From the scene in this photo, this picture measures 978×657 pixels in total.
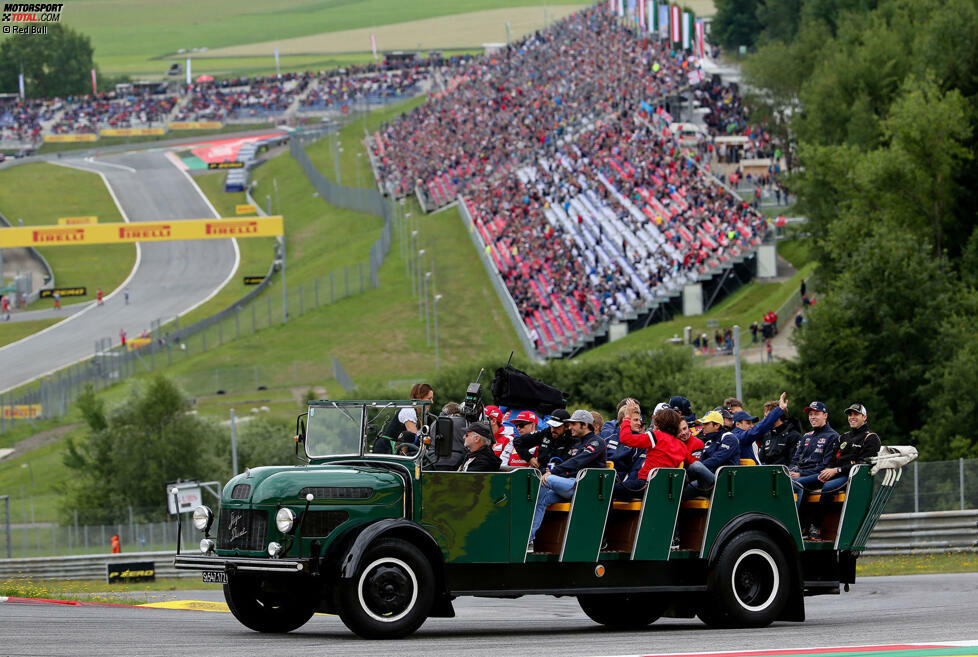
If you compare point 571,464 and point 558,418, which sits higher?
point 558,418

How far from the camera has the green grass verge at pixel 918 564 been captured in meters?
27.8

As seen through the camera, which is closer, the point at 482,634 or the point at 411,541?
the point at 411,541

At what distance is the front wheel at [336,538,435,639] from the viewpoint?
14.3m

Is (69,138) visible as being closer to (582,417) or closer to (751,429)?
(751,429)

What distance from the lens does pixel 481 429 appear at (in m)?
→ 15.4

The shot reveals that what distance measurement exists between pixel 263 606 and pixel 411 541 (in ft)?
6.63

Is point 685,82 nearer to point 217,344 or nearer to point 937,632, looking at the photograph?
A: point 217,344

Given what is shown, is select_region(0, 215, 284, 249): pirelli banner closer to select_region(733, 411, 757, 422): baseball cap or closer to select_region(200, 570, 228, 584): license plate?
select_region(733, 411, 757, 422): baseball cap

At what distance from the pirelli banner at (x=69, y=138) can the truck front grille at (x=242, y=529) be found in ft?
459

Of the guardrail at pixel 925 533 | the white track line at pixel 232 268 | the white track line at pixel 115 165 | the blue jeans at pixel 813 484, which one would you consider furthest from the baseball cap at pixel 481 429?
the white track line at pixel 115 165

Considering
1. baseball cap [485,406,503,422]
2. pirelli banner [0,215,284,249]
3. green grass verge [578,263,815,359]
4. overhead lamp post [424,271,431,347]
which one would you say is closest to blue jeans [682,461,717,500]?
baseball cap [485,406,503,422]

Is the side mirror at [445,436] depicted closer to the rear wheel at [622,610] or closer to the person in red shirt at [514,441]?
the person in red shirt at [514,441]

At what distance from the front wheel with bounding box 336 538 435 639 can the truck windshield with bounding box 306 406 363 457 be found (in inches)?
63.6

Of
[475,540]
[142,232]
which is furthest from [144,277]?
[475,540]
